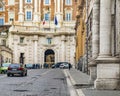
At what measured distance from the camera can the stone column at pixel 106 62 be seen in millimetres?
21875

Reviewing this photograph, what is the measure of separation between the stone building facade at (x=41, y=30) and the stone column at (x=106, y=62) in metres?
77.4

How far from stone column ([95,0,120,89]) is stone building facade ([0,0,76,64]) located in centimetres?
7739

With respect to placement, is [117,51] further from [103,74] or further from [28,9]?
[28,9]

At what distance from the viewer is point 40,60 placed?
103m

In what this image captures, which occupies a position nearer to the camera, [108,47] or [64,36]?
[108,47]

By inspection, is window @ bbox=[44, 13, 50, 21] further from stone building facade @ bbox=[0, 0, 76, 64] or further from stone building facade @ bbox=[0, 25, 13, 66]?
stone building facade @ bbox=[0, 25, 13, 66]

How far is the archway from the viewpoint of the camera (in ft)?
345

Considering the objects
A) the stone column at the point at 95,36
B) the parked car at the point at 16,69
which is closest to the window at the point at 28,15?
the parked car at the point at 16,69

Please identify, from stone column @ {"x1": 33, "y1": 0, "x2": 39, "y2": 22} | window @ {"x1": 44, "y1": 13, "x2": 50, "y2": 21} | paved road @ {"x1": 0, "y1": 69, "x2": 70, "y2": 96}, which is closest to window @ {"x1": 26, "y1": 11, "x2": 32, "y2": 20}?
stone column @ {"x1": 33, "y1": 0, "x2": 39, "y2": 22}

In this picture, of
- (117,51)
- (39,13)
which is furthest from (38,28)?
(117,51)

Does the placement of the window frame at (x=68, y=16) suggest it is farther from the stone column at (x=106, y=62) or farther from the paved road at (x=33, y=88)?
the stone column at (x=106, y=62)

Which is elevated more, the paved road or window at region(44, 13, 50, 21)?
window at region(44, 13, 50, 21)

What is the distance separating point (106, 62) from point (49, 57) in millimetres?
85169

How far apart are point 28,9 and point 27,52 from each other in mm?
12667
